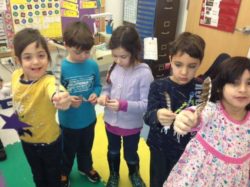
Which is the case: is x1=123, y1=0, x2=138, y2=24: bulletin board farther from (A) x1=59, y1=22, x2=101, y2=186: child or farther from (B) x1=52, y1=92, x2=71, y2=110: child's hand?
(B) x1=52, y1=92, x2=71, y2=110: child's hand

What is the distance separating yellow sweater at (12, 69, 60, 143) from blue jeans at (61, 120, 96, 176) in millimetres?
245

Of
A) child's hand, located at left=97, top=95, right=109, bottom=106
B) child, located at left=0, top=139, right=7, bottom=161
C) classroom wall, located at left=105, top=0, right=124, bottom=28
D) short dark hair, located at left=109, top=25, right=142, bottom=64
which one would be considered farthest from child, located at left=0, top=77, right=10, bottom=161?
classroom wall, located at left=105, top=0, right=124, bottom=28

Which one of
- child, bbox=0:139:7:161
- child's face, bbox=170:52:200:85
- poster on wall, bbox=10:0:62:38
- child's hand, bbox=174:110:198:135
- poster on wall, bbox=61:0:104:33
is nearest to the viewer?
child's hand, bbox=174:110:198:135

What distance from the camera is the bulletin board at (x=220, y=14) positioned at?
2580mm

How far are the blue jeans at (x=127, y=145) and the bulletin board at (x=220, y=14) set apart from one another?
1803mm

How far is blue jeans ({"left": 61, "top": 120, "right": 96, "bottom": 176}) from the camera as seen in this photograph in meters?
1.45

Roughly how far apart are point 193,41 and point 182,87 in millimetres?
195

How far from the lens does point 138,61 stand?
1323 mm

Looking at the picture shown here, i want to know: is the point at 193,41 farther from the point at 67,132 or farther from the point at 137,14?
the point at 137,14

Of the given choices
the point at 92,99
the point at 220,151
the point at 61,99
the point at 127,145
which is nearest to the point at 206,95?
the point at 220,151

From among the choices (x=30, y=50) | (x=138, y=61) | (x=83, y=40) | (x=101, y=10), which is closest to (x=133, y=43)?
(x=138, y=61)

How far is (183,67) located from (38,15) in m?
2.20

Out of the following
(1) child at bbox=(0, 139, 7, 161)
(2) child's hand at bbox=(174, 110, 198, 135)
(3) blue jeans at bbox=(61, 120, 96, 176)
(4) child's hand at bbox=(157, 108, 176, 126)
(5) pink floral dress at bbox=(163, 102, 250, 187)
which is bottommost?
(1) child at bbox=(0, 139, 7, 161)

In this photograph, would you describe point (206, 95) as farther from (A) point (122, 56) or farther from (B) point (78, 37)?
(B) point (78, 37)
